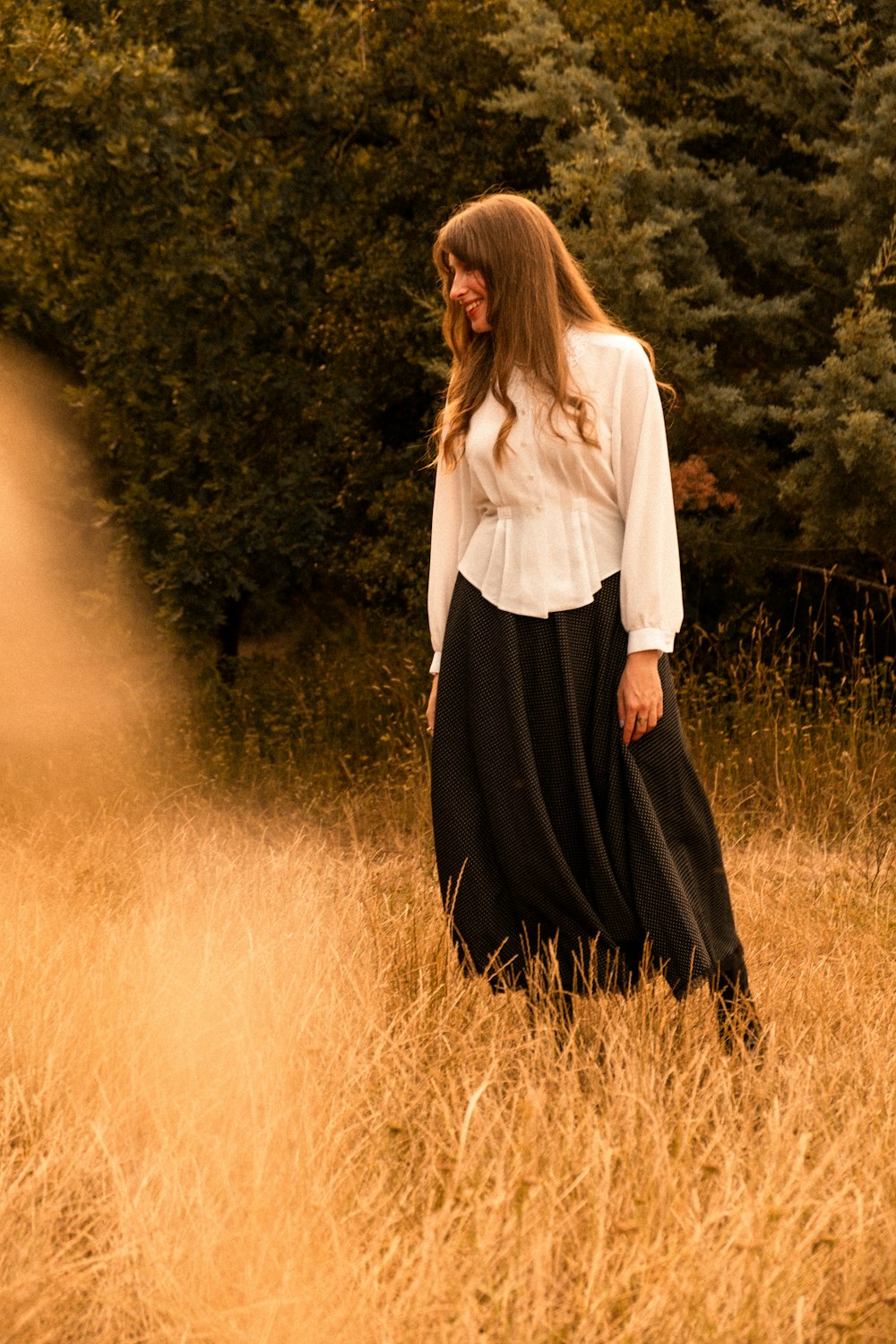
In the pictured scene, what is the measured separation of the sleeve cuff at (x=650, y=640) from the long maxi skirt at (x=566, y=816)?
0.28 feet

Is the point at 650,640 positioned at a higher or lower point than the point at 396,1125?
higher

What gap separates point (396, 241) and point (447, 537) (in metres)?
5.09

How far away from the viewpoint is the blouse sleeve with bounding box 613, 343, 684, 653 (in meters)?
2.81

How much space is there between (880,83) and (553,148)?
1437 mm

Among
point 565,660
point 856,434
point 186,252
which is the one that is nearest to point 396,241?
point 186,252

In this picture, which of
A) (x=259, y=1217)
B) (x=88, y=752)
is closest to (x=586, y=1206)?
(x=259, y=1217)

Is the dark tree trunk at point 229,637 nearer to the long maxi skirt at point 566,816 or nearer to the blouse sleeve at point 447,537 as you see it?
the blouse sleeve at point 447,537

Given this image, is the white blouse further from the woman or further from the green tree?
the green tree

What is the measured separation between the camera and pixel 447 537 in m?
3.15

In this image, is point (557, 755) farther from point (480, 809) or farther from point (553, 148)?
point (553, 148)

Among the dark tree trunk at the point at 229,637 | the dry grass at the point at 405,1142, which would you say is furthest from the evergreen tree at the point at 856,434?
the dark tree trunk at the point at 229,637

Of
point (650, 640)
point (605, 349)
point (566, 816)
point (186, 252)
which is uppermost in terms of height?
point (186, 252)

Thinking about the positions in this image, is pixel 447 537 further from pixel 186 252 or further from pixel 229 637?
pixel 229 637

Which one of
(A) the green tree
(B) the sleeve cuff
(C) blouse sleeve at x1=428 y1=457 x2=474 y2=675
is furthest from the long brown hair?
(A) the green tree
